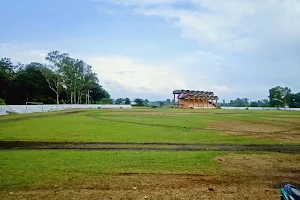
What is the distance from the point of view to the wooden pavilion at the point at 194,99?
99.7m

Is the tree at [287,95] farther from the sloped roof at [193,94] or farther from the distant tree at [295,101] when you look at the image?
the sloped roof at [193,94]

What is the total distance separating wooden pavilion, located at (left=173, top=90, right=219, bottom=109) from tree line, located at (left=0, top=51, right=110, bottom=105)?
106 feet

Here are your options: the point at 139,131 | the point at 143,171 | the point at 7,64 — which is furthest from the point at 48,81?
the point at 143,171

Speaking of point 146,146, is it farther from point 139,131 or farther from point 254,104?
point 254,104

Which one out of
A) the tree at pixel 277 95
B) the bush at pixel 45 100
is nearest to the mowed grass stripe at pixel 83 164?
the bush at pixel 45 100

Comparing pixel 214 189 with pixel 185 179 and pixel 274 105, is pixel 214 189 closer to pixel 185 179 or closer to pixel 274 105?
pixel 185 179

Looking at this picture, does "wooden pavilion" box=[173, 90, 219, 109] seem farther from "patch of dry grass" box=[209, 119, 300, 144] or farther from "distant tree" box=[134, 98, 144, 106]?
"patch of dry grass" box=[209, 119, 300, 144]

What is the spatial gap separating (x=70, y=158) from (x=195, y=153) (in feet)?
16.4

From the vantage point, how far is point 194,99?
337ft

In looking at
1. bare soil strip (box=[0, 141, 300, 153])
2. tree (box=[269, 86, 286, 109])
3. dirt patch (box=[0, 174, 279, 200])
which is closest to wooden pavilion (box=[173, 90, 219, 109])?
tree (box=[269, 86, 286, 109])

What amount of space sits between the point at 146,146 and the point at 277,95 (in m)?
104

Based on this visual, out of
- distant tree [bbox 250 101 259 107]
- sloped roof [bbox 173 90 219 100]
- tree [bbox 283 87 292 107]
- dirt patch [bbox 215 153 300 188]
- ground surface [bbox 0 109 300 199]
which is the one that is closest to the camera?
ground surface [bbox 0 109 300 199]

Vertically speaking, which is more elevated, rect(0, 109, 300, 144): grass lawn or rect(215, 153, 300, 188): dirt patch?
rect(0, 109, 300, 144): grass lawn

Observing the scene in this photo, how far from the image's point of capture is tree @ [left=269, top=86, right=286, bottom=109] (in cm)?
10568
